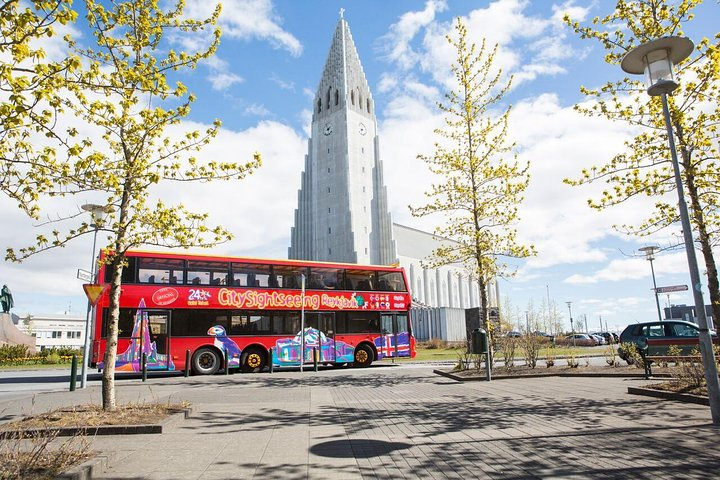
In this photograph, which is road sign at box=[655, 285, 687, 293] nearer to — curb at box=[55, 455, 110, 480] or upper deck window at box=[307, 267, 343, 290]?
upper deck window at box=[307, 267, 343, 290]

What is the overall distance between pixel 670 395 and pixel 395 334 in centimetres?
1311

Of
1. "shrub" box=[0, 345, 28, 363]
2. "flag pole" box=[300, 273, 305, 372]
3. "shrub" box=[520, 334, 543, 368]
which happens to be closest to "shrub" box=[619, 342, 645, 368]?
"shrub" box=[520, 334, 543, 368]

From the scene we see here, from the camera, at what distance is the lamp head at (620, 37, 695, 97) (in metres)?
7.27

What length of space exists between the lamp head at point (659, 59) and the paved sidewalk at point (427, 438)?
512 centimetres

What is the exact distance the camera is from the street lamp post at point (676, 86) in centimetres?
692

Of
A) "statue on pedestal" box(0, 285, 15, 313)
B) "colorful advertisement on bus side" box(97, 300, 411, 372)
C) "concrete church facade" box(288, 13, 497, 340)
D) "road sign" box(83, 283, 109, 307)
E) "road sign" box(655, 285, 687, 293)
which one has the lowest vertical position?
"colorful advertisement on bus side" box(97, 300, 411, 372)

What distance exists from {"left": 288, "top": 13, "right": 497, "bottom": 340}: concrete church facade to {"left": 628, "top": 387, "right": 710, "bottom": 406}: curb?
69.0m

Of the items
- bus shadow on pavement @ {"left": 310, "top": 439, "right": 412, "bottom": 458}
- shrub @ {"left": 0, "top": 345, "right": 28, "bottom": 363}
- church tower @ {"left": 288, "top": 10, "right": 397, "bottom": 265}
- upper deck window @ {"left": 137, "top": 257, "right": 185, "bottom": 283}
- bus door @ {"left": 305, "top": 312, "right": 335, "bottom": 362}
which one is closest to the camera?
bus shadow on pavement @ {"left": 310, "top": 439, "right": 412, "bottom": 458}

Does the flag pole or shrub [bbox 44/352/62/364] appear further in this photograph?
shrub [bbox 44/352/62/364]

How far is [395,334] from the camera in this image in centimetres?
2120

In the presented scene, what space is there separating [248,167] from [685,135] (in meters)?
8.68

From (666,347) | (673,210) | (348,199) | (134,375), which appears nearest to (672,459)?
(673,210)

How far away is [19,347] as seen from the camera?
2977cm

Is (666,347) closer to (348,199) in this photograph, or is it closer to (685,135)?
(685,135)
